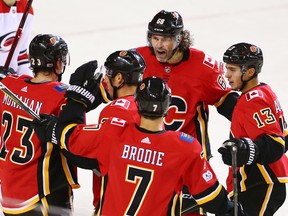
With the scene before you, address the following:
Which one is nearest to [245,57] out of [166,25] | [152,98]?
[166,25]

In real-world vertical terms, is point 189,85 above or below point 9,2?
below

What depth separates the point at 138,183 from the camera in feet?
12.6

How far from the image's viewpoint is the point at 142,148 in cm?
383

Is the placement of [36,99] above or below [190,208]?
above

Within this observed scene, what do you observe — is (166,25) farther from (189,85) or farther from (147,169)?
(147,169)

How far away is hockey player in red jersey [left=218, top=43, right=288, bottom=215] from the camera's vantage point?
4500 mm

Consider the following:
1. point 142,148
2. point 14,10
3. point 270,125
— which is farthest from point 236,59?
point 14,10

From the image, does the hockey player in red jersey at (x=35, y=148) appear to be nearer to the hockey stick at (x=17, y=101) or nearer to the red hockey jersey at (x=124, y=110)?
the hockey stick at (x=17, y=101)

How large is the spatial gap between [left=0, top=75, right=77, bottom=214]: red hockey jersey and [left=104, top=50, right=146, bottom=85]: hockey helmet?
33cm

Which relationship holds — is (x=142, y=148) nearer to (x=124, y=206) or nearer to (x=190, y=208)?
(x=124, y=206)

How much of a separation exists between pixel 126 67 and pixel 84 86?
24 centimetres

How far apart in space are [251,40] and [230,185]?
4677 millimetres

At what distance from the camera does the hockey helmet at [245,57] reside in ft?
15.6

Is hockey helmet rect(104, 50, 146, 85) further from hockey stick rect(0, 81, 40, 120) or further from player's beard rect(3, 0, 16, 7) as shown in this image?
player's beard rect(3, 0, 16, 7)
